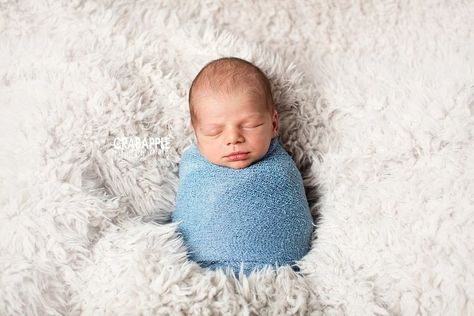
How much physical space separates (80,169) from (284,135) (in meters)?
0.45

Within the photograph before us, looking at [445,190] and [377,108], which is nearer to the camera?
[445,190]

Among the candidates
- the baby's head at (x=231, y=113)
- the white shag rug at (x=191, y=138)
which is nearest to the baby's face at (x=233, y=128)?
the baby's head at (x=231, y=113)

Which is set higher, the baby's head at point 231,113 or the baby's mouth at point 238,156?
the baby's head at point 231,113

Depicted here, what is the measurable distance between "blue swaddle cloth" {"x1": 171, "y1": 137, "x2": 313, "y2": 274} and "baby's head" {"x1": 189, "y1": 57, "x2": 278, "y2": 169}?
33mm

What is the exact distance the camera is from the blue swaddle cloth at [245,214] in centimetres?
105

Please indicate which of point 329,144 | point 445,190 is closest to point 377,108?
point 329,144

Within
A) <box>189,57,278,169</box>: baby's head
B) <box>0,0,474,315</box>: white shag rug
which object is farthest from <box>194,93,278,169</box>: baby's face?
<box>0,0,474,315</box>: white shag rug

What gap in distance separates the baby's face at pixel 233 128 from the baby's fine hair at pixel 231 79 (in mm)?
17

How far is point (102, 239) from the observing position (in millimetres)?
1023

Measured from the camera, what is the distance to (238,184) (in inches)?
43.4

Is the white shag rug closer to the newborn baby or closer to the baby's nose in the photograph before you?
the newborn baby

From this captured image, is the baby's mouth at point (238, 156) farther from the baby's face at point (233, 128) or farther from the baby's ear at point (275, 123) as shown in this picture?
the baby's ear at point (275, 123)

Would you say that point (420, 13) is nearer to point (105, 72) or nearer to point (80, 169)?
point (105, 72)

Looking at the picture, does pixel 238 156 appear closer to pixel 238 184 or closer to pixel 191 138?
pixel 238 184
